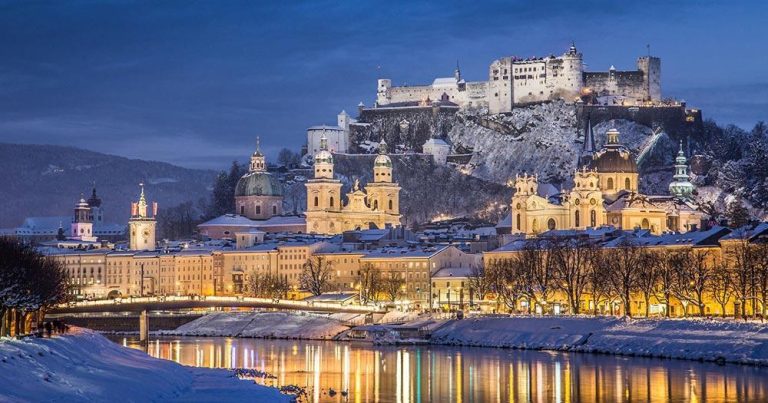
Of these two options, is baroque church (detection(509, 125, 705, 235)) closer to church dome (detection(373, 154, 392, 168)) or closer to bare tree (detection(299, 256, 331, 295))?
bare tree (detection(299, 256, 331, 295))

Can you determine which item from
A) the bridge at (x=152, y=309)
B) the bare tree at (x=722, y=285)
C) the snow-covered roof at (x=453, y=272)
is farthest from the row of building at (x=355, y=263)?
the bridge at (x=152, y=309)

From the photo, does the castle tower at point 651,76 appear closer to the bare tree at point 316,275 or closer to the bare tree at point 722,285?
the bare tree at point 316,275

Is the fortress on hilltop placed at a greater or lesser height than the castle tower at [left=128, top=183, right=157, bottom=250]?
greater

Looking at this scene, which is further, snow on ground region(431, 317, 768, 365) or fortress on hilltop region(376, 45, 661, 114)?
fortress on hilltop region(376, 45, 661, 114)

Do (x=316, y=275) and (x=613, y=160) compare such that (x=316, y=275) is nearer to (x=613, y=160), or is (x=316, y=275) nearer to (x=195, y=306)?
(x=613, y=160)

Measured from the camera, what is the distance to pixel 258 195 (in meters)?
193

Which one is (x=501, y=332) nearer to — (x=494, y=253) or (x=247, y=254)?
(x=494, y=253)

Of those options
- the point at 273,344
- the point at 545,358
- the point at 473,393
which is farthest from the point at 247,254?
the point at 473,393

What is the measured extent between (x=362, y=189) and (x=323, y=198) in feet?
35.2

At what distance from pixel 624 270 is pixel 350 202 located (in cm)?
7378

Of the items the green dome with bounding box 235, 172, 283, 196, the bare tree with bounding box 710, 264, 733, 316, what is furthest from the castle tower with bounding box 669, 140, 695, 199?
the bare tree with bounding box 710, 264, 733, 316

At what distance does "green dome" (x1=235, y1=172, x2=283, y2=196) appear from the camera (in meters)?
194

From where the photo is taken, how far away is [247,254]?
543ft


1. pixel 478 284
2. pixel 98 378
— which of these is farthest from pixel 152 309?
pixel 98 378
